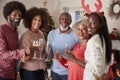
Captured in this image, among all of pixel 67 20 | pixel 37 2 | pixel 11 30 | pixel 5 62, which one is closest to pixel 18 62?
pixel 5 62

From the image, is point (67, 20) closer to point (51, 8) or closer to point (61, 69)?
point (61, 69)

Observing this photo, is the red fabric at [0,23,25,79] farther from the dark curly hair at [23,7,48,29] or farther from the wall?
the wall

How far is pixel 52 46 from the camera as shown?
258 cm

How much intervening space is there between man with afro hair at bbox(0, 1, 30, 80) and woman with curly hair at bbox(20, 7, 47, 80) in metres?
0.12

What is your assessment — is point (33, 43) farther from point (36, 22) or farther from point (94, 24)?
point (94, 24)

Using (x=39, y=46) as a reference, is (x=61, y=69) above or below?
below

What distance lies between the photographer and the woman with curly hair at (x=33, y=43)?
2193 mm

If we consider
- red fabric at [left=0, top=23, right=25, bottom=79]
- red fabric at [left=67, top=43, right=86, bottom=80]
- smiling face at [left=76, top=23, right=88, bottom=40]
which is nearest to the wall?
smiling face at [left=76, top=23, right=88, bottom=40]

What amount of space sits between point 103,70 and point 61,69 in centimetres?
85

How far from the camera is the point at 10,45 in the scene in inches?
79.4

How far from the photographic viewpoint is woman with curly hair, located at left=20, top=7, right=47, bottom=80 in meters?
2.19

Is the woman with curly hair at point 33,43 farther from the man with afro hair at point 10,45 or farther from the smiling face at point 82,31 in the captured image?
the smiling face at point 82,31

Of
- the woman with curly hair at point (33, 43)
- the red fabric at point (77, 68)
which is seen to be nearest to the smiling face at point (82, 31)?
the red fabric at point (77, 68)

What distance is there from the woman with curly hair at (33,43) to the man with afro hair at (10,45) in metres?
0.12
